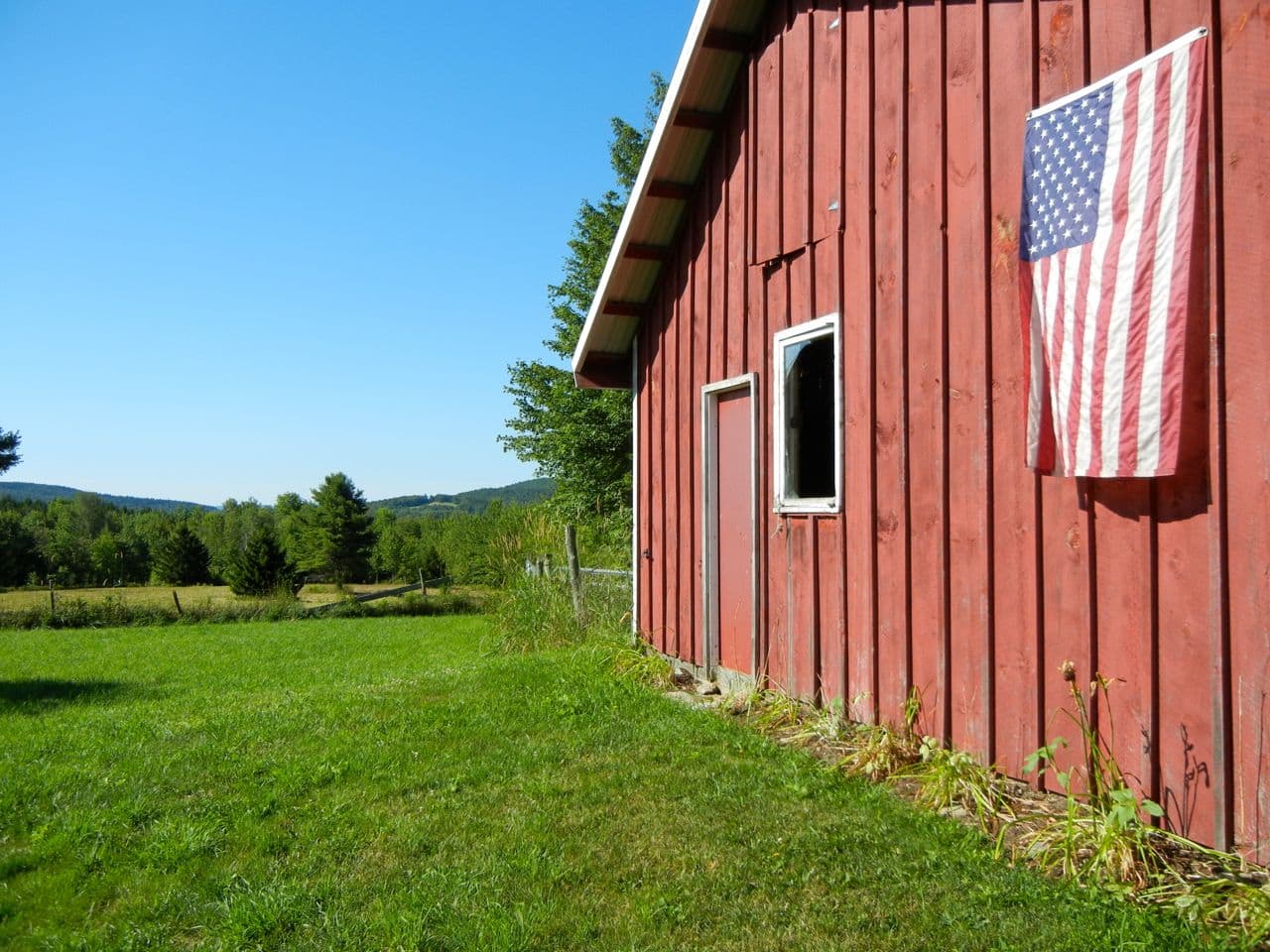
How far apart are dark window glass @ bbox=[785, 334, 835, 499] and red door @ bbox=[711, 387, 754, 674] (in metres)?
0.52

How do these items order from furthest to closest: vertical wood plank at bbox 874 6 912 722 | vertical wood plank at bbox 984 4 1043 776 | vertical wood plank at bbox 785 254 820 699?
vertical wood plank at bbox 785 254 820 699, vertical wood plank at bbox 874 6 912 722, vertical wood plank at bbox 984 4 1043 776

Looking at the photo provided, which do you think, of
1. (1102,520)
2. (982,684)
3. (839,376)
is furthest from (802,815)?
(839,376)

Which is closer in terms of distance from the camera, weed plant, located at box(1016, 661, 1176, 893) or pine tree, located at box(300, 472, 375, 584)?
weed plant, located at box(1016, 661, 1176, 893)

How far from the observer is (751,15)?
6.93 metres

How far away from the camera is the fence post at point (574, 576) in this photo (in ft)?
37.8

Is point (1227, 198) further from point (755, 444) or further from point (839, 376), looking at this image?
point (755, 444)

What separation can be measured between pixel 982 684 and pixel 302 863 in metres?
3.40

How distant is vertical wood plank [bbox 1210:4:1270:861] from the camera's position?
128 inches

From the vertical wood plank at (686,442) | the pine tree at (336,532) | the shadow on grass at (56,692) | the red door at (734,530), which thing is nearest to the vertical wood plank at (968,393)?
the red door at (734,530)

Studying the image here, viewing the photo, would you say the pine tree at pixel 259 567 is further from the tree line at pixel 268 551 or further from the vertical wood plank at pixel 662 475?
the vertical wood plank at pixel 662 475

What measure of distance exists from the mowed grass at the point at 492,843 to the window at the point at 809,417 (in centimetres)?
172

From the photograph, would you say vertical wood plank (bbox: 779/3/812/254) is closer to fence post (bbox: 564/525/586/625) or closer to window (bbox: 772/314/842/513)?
window (bbox: 772/314/842/513)

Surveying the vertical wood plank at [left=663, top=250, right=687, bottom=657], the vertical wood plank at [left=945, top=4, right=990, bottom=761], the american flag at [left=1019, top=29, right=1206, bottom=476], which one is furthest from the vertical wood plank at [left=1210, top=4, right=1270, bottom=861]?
the vertical wood plank at [left=663, top=250, right=687, bottom=657]

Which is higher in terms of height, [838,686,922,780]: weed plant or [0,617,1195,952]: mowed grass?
[838,686,922,780]: weed plant
